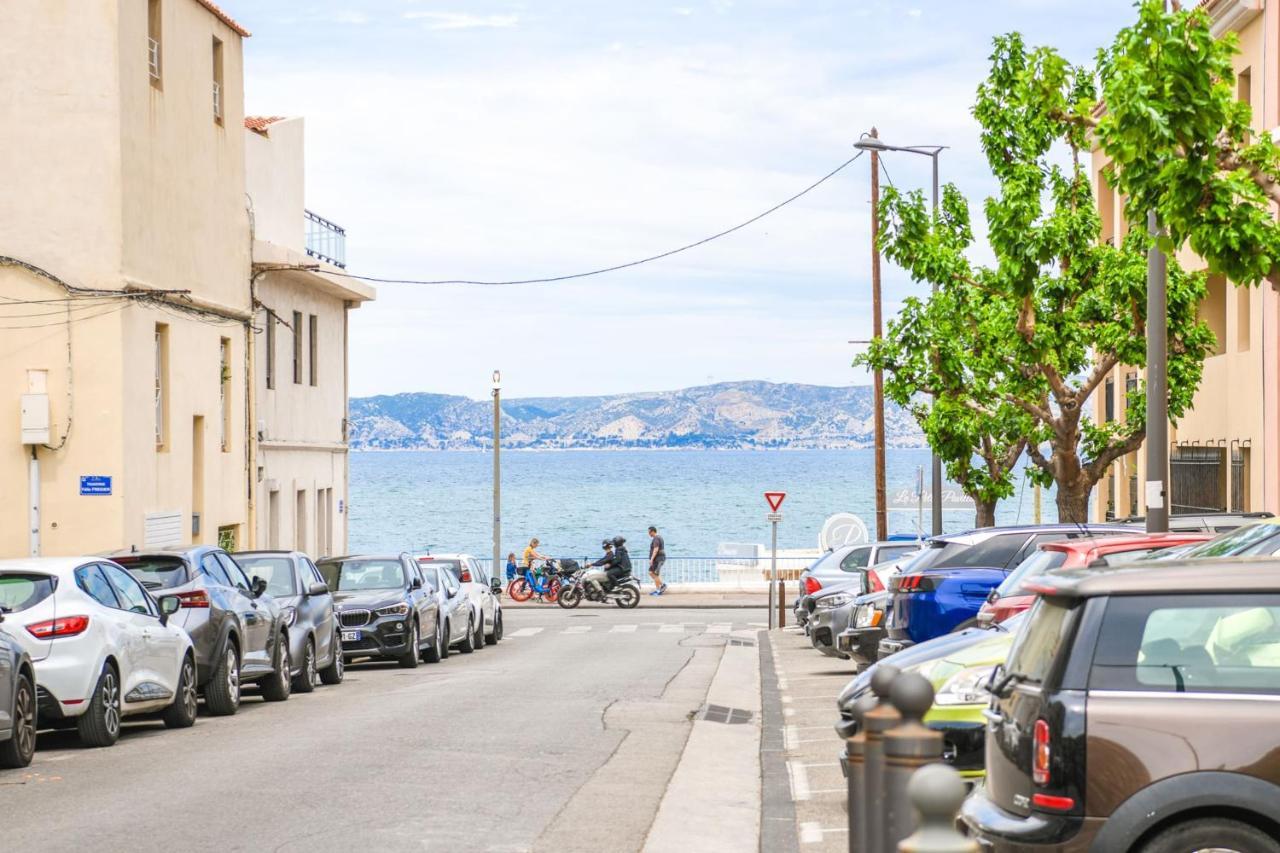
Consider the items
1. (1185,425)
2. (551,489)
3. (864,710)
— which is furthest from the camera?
(551,489)

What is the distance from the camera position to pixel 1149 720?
6688 mm

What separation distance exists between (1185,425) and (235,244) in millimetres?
17986

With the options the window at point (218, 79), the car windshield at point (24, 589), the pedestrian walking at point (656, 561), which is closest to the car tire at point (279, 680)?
the car windshield at point (24, 589)

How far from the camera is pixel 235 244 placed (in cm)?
3531

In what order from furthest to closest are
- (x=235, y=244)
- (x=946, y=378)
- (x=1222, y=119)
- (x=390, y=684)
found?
(x=235, y=244)
(x=946, y=378)
(x=390, y=684)
(x=1222, y=119)

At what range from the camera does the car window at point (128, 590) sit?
50.9 feet

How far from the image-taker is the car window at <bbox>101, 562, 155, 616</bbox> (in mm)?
15516

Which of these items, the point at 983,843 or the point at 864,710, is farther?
the point at 983,843

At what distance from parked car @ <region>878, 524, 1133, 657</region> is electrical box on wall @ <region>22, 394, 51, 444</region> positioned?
51.8 ft

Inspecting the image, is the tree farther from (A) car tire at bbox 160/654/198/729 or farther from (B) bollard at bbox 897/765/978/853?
(B) bollard at bbox 897/765/978/853

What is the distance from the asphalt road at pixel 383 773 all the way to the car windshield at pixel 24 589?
1205 mm

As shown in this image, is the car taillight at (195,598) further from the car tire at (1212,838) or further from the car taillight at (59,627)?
the car tire at (1212,838)

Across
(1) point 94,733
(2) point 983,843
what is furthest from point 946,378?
(2) point 983,843

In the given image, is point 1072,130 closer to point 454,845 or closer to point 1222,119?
point 1222,119
